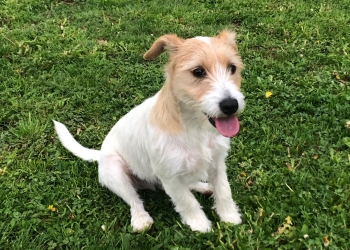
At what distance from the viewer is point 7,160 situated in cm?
459

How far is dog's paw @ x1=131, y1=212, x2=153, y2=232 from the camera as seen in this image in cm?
371

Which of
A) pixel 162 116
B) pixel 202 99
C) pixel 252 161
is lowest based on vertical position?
pixel 252 161

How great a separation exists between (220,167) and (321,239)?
1.09m

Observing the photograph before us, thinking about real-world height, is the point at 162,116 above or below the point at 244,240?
above

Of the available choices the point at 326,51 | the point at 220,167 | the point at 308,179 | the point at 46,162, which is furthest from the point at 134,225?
the point at 326,51

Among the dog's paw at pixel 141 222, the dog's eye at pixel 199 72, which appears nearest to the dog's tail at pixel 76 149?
the dog's paw at pixel 141 222

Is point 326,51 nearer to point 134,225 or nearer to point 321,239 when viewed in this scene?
point 321,239

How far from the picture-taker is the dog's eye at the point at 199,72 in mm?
3062

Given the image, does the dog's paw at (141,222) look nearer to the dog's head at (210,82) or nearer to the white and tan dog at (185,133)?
the white and tan dog at (185,133)

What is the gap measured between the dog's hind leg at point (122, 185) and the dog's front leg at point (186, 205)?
385mm

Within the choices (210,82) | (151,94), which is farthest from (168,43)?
(151,94)

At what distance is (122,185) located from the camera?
3.92 metres

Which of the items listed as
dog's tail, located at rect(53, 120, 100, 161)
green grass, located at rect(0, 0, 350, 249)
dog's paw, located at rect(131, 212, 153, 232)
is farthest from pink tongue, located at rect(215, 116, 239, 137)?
dog's tail, located at rect(53, 120, 100, 161)

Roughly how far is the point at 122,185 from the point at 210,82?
1.56 m
